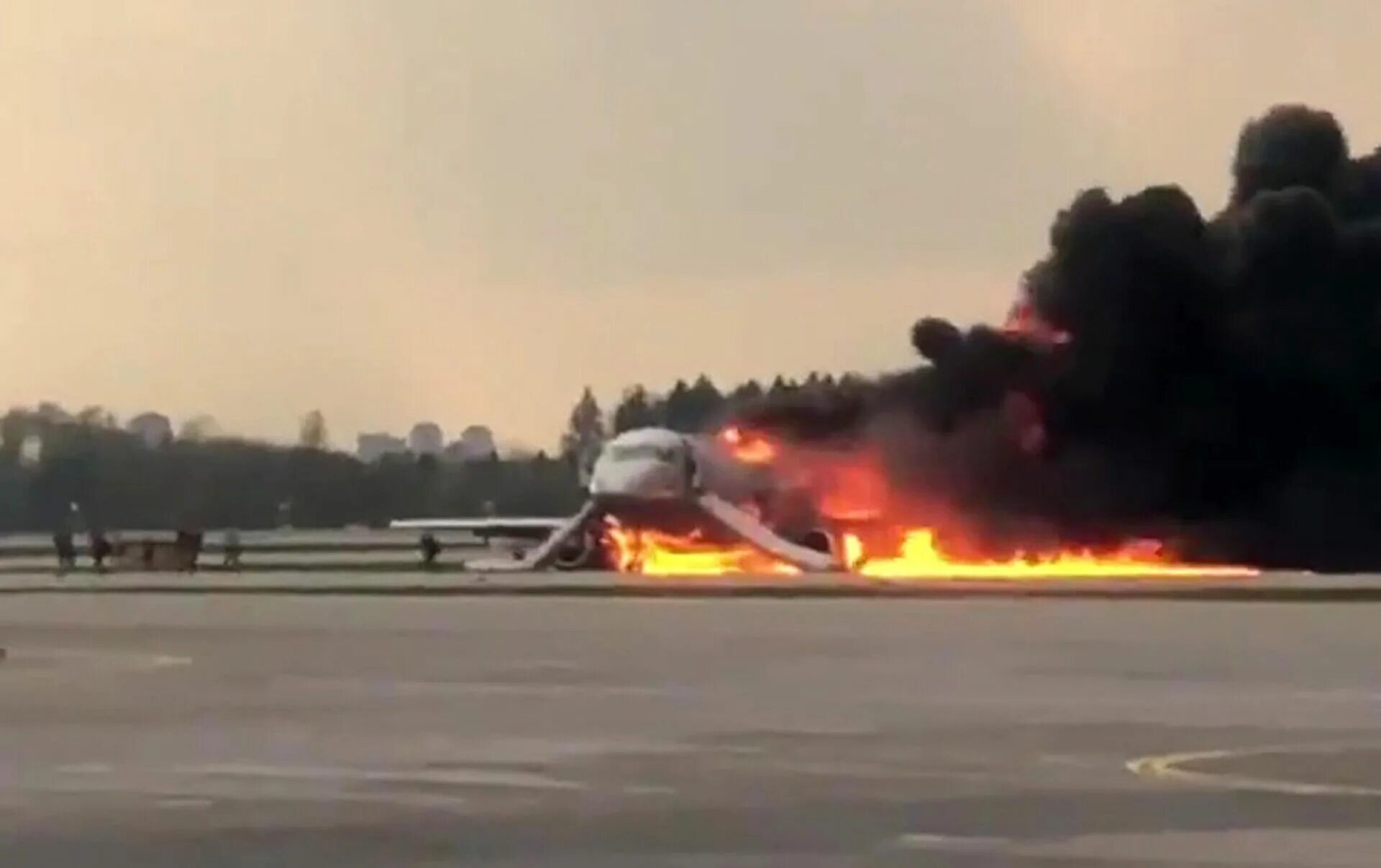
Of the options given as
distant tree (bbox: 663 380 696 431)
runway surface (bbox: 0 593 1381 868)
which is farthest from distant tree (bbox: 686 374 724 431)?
runway surface (bbox: 0 593 1381 868)

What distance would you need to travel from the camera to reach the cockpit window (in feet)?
278

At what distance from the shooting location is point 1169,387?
3686 inches

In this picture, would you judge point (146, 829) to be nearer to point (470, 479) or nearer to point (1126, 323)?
point (1126, 323)

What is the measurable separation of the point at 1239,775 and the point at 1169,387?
243ft

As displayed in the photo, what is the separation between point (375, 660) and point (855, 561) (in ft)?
166

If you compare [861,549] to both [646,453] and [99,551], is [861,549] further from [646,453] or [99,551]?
[99,551]

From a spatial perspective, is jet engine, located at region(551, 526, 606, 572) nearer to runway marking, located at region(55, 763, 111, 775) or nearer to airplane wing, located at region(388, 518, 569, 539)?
airplane wing, located at region(388, 518, 569, 539)

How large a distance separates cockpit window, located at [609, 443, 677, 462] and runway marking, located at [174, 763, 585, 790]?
6283 cm

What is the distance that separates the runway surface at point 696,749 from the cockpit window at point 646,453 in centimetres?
3919

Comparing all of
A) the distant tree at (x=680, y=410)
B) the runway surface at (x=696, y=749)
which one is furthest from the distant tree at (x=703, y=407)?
the runway surface at (x=696, y=749)

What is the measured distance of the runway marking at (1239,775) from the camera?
64.4 ft

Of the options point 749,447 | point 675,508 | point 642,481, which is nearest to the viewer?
point 642,481

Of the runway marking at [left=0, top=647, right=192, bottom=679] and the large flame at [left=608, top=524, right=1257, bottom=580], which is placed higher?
the large flame at [left=608, top=524, right=1257, bottom=580]

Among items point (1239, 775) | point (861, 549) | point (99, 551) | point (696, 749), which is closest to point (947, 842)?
point (1239, 775)
